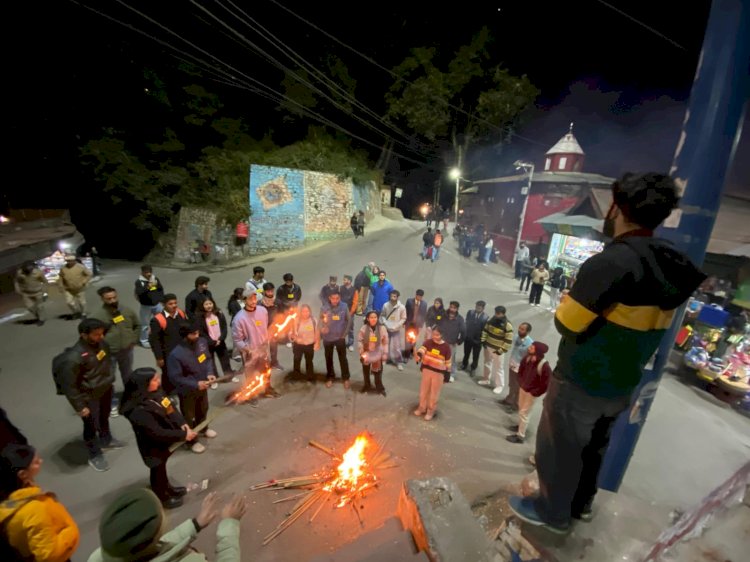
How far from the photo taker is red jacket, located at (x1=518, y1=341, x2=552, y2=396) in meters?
5.62

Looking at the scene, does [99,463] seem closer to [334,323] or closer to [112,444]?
[112,444]

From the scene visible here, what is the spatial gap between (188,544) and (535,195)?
75.6ft

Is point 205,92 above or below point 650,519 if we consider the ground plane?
above

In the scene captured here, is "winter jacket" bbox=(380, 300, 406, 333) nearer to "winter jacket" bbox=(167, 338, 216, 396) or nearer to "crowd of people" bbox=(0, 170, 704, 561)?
"crowd of people" bbox=(0, 170, 704, 561)

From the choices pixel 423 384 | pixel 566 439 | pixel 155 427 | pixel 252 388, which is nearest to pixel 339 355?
pixel 252 388

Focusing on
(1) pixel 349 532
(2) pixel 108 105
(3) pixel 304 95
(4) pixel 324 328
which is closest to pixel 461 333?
(4) pixel 324 328

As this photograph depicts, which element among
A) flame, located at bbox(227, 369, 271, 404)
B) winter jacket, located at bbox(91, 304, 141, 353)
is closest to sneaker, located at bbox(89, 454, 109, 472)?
winter jacket, located at bbox(91, 304, 141, 353)

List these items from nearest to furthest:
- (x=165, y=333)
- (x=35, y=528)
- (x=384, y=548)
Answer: (x=35, y=528)
(x=384, y=548)
(x=165, y=333)

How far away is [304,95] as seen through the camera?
24344 mm

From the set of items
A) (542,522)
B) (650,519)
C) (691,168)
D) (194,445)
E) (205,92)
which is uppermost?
(205,92)

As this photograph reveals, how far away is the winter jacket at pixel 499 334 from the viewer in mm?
7598

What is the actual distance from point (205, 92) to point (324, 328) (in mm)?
23250

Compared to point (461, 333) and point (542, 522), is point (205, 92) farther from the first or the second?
point (542, 522)

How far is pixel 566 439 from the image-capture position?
1946 mm
